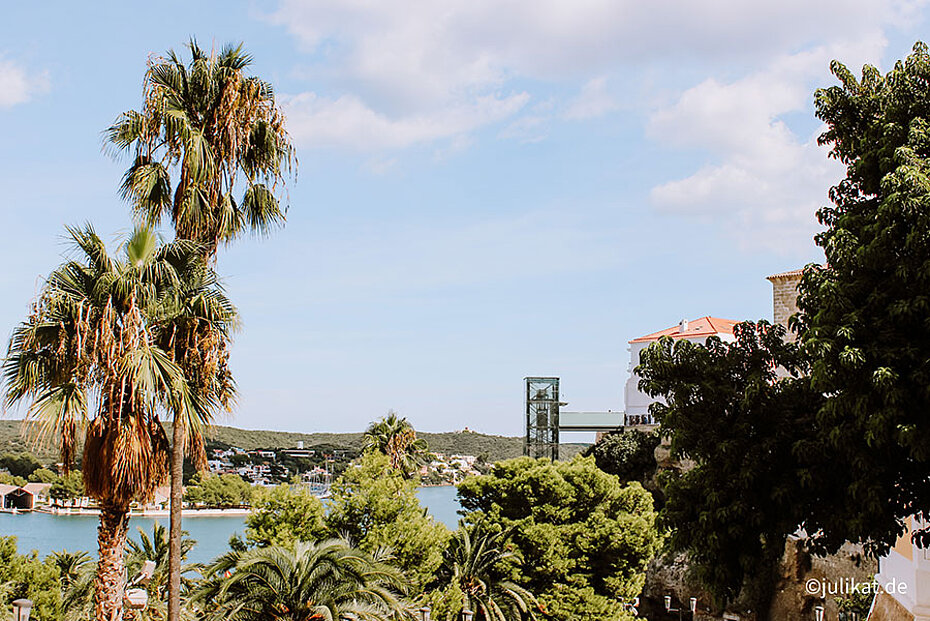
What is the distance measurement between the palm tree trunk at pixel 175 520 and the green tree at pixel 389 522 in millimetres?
13486

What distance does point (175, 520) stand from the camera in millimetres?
12102

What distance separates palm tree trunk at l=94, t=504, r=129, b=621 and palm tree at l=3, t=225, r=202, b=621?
13 mm

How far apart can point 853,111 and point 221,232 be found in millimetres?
9121

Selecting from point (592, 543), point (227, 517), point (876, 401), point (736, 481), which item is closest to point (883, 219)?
point (876, 401)

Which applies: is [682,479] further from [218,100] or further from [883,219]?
[218,100]

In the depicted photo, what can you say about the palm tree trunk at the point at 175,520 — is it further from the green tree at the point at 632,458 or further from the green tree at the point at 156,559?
the green tree at the point at 632,458

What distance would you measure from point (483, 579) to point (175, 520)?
19280 mm

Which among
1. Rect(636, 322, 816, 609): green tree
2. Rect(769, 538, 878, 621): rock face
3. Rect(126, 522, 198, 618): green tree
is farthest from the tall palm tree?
Rect(769, 538, 878, 621): rock face

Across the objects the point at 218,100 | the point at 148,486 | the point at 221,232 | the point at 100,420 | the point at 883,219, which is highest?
the point at 218,100

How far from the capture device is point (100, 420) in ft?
37.8

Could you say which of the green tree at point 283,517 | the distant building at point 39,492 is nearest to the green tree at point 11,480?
the distant building at point 39,492

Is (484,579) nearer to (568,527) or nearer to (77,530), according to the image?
(568,527)

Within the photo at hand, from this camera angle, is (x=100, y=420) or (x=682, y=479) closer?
(x=682, y=479)

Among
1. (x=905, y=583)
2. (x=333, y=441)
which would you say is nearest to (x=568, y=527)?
(x=905, y=583)
